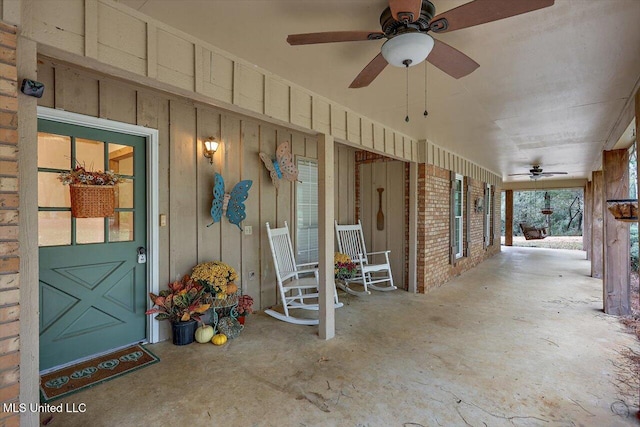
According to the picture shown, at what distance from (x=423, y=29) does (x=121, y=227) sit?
2929 mm

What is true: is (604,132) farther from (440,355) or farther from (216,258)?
(216,258)

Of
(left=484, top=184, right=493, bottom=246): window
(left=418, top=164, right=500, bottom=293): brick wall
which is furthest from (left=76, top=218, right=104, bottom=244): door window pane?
(left=484, top=184, right=493, bottom=246): window

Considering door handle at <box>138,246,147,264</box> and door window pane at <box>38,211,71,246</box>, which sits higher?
door window pane at <box>38,211,71,246</box>

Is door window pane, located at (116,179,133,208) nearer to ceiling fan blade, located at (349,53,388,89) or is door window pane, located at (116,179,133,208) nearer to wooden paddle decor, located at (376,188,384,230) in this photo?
A: ceiling fan blade, located at (349,53,388,89)

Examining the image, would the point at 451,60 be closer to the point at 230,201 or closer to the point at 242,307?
the point at 230,201

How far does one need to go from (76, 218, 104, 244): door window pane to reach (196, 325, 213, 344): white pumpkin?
1.23 m

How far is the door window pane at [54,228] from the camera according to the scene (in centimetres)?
240

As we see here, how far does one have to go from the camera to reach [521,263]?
805 cm

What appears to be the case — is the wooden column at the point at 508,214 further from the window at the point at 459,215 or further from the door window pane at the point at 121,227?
the door window pane at the point at 121,227

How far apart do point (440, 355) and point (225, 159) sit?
307 cm

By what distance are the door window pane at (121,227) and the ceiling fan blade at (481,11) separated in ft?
9.57

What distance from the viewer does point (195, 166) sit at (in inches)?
129

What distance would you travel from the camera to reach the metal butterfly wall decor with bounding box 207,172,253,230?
3344 millimetres

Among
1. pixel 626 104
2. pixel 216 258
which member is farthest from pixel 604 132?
pixel 216 258
